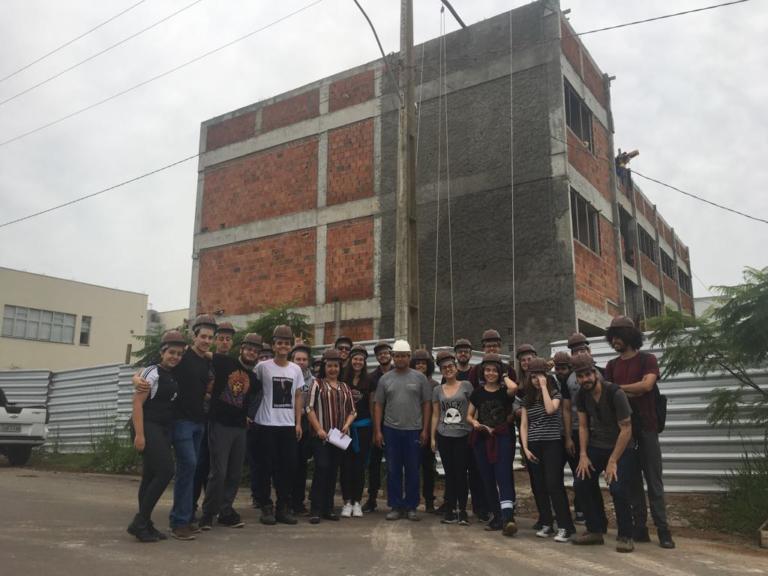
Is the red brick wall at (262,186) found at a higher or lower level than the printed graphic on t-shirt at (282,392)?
higher

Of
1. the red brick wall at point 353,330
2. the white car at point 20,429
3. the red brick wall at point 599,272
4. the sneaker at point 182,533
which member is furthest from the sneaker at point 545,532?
the white car at point 20,429

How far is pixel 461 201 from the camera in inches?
640

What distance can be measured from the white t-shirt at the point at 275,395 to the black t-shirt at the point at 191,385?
0.78 metres

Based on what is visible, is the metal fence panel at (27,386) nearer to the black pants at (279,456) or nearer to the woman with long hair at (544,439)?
the black pants at (279,456)

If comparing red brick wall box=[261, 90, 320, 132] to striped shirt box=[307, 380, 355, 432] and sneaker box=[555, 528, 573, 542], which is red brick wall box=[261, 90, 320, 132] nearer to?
striped shirt box=[307, 380, 355, 432]

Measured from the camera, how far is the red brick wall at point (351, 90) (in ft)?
61.1

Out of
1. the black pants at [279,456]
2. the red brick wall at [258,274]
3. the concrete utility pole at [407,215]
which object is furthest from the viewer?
the red brick wall at [258,274]

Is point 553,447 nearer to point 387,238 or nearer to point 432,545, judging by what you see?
point 432,545

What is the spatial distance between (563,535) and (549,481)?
471 mm

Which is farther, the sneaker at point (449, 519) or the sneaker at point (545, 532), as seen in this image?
the sneaker at point (449, 519)

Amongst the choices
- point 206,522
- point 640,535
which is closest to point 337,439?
point 206,522

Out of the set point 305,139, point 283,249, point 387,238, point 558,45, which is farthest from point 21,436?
point 558,45

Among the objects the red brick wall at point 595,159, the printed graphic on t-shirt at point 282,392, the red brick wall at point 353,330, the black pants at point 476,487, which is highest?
the red brick wall at point 595,159

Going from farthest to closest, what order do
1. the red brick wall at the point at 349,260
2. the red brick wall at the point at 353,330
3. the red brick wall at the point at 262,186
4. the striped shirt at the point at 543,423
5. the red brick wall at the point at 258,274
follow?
the red brick wall at the point at 262,186, the red brick wall at the point at 258,274, the red brick wall at the point at 349,260, the red brick wall at the point at 353,330, the striped shirt at the point at 543,423
